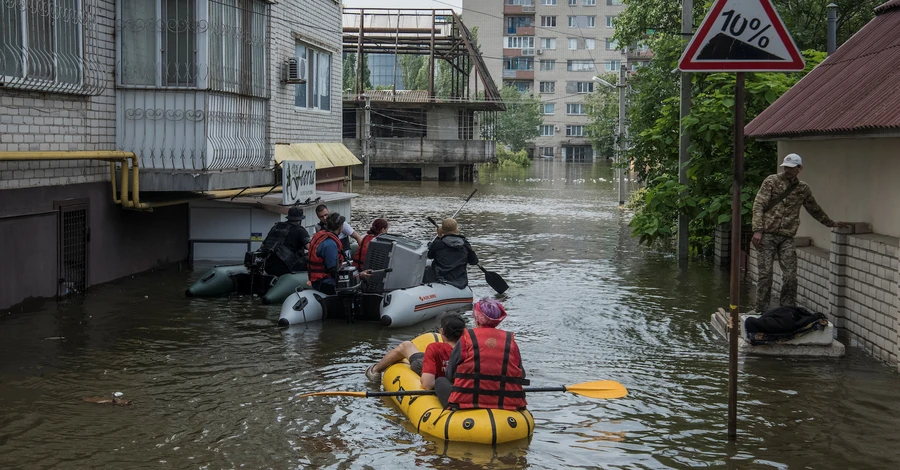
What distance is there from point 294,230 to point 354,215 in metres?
17.9

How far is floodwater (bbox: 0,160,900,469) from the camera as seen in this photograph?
27.3ft

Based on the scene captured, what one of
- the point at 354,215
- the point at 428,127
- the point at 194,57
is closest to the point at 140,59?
the point at 194,57

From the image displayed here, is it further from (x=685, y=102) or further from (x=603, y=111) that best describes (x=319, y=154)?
(x=603, y=111)

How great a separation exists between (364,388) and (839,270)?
6091mm

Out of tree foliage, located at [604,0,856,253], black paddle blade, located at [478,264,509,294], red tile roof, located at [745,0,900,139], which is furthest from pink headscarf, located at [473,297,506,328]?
tree foliage, located at [604,0,856,253]

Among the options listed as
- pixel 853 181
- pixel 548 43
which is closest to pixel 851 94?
pixel 853 181

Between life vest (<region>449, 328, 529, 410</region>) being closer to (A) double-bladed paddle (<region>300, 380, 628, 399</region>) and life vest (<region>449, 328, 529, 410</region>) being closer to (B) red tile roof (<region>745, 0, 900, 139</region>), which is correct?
(A) double-bladed paddle (<region>300, 380, 628, 399</region>)

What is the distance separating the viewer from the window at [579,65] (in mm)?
105062

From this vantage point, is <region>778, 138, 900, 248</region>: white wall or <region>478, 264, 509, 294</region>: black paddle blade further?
<region>478, 264, 509, 294</region>: black paddle blade

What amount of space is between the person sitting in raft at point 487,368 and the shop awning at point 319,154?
43.7 feet

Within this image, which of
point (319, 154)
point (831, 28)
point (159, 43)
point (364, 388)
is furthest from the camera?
point (319, 154)

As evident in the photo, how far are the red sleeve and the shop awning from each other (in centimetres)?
1250

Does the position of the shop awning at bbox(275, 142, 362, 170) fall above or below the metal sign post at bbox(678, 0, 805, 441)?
below

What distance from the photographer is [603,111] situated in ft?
285
